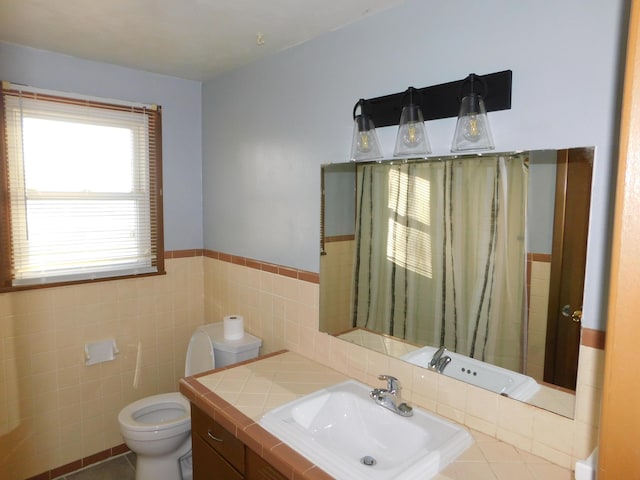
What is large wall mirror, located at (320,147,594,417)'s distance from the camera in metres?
1.29

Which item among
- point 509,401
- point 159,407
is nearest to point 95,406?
point 159,407

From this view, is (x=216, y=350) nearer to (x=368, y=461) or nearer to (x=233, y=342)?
(x=233, y=342)

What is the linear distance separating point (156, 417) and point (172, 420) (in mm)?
Answer: 233

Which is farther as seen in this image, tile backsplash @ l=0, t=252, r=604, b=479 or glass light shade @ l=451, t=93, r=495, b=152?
tile backsplash @ l=0, t=252, r=604, b=479

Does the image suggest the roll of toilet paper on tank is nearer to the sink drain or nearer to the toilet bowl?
the toilet bowl

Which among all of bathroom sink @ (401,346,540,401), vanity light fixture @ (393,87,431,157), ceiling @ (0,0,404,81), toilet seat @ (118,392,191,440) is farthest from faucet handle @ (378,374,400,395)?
ceiling @ (0,0,404,81)

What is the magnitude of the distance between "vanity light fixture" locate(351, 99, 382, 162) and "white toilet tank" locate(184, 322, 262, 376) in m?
1.26

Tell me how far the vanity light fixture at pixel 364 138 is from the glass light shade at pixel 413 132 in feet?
0.49

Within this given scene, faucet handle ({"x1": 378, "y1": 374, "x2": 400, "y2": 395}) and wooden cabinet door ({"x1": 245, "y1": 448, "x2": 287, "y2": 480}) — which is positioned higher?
faucet handle ({"x1": 378, "y1": 374, "x2": 400, "y2": 395})

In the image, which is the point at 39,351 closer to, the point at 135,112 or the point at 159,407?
the point at 159,407

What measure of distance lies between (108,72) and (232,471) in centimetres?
223

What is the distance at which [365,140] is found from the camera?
1.72 m

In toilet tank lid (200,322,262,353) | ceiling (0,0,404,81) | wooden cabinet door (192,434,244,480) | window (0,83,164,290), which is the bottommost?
wooden cabinet door (192,434,244,480)

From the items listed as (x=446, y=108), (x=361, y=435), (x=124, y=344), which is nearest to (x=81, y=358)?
(x=124, y=344)
